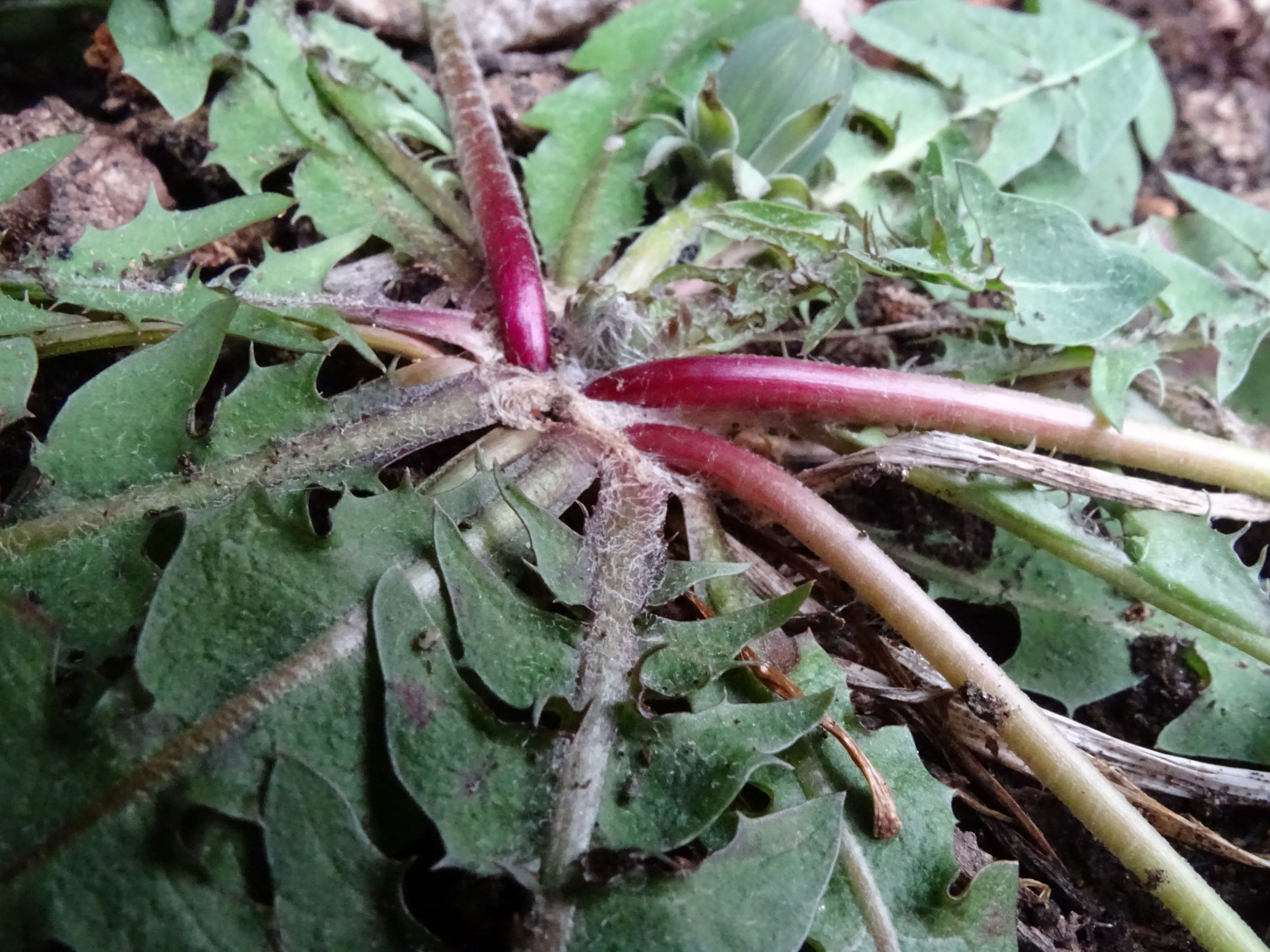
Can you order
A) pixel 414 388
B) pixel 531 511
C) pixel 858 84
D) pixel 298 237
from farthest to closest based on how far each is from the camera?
pixel 858 84 → pixel 298 237 → pixel 414 388 → pixel 531 511

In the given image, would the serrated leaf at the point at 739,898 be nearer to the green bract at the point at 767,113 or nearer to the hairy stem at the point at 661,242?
the hairy stem at the point at 661,242

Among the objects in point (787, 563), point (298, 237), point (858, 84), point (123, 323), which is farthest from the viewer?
point (858, 84)

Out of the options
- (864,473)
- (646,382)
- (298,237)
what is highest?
(298,237)

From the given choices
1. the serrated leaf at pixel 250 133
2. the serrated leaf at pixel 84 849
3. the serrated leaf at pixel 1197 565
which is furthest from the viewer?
the serrated leaf at pixel 250 133

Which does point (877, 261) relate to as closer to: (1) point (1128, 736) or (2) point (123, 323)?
(1) point (1128, 736)

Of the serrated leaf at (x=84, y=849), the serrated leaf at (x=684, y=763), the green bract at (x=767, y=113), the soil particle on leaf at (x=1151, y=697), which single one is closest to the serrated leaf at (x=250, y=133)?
the green bract at (x=767, y=113)

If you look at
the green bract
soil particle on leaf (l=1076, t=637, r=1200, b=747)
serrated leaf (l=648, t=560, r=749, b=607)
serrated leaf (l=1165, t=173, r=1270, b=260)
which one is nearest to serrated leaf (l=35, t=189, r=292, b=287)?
the green bract

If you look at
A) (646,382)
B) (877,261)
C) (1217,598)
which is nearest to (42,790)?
(646,382)
